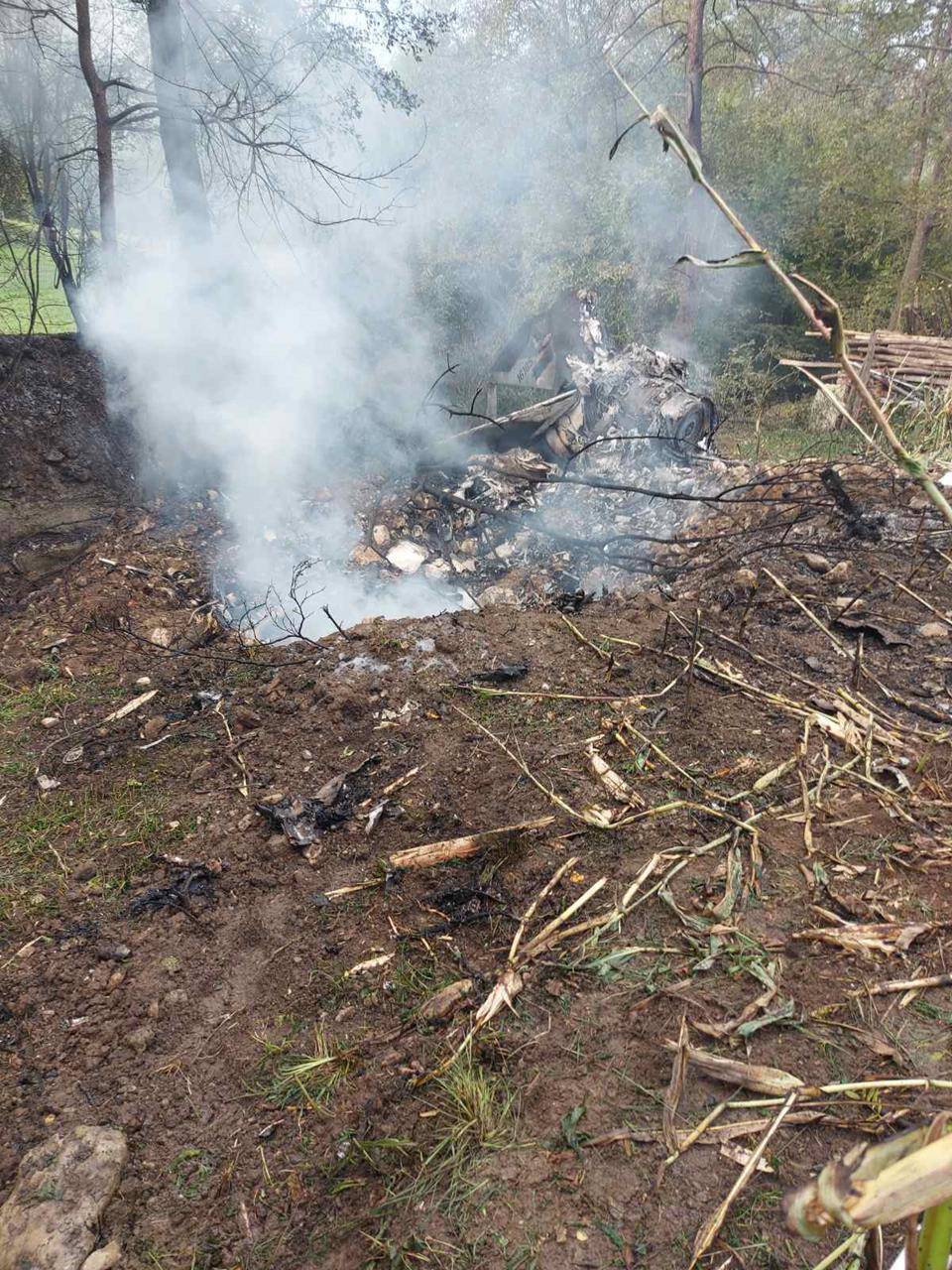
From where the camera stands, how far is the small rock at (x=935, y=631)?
12.0ft

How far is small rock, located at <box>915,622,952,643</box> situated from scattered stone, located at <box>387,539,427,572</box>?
397 cm

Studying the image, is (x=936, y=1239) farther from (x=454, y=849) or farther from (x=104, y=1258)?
(x=454, y=849)

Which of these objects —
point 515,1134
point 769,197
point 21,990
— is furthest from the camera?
point 769,197

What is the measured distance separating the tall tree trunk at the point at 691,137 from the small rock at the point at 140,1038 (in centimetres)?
1170

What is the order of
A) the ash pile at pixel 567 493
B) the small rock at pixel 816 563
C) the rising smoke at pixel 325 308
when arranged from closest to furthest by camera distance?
the small rock at pixel 816 563 < the ash pile at pixel 567 493 < the rising smoke at pixel 325 308

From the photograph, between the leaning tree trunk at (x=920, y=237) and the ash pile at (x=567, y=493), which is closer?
the ash pile at (x=567, y=493)

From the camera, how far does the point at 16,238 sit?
571 centimetres


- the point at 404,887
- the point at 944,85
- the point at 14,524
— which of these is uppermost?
the point at 944,85

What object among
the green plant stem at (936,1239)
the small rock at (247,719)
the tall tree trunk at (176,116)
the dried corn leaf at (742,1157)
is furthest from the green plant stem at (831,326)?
the tall tree trunk at (176,116)

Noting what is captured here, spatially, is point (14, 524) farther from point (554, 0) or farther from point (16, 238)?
point (554, 0)

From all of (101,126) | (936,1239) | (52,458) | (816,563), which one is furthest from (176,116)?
(936,1239)

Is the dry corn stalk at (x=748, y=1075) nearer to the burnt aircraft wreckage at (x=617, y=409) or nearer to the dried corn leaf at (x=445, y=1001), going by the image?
the dried corn leaf at (x=445, y=1001)

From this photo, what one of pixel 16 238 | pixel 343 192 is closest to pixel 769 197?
pixel 343 192

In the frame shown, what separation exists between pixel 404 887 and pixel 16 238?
6.20 m
